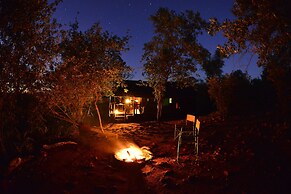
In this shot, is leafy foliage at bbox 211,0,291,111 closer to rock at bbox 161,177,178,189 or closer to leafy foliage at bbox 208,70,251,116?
rock at bbox 161,177,178,189

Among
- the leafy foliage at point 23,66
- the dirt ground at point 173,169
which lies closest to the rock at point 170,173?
the dirt ground at point 173,169

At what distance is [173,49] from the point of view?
18.6 metres

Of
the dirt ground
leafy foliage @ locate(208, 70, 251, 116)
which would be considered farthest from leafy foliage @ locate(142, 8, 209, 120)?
the dirt ground

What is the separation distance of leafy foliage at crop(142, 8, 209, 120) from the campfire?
30.8 feet

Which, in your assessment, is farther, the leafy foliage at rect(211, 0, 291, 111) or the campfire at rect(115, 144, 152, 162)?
the campfire at rect(115, 144, 152, 162)

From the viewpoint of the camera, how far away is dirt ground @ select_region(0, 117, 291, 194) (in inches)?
237

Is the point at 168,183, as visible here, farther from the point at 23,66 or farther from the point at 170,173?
the point at 23,66

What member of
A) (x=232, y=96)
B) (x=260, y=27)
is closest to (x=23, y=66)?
(x=260, y=27)

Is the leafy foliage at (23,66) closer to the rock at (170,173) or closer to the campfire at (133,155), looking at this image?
the campfire at (133,155)

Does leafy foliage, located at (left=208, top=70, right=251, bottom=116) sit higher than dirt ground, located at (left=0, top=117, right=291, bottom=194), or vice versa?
leafy foliage, located at (left=208, top=70, right=251, bottom=116)

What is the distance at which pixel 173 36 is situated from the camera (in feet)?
60.0

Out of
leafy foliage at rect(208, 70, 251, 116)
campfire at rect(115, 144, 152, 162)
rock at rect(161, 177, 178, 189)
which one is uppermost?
leafy foliage at rect(208, 70, 251, 116)

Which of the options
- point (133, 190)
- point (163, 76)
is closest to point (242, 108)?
point (163, 76)

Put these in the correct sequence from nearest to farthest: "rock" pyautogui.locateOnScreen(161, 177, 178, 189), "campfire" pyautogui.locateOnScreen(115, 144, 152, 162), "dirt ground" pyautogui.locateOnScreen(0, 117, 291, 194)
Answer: "dirt ground" pyautogui.locateOnScreen(0, 117, 291, 194)
"rock" pyautogui.locateOnScreen(161, 177, 178, 189)
"campfire" pyautogui.locateOnScreen(115, 144, 152, 162)
